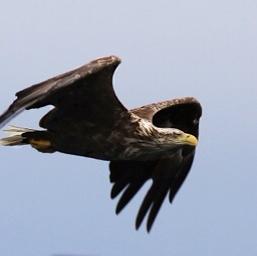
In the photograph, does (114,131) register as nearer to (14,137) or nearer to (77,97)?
(77,97)

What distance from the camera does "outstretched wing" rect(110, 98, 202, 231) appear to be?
14270 mm

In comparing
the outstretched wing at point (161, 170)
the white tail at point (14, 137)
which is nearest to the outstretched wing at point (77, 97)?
the white tail at point (14, 137)

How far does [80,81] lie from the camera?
1179cm

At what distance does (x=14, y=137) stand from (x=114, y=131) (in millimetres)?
1255

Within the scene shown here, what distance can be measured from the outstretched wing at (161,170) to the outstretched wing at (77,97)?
1.77 metres

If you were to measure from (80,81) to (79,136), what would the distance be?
3.19 ft

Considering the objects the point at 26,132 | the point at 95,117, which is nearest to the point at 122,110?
the point at 95,117

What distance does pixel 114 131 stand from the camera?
12.6 m

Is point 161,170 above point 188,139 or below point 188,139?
below

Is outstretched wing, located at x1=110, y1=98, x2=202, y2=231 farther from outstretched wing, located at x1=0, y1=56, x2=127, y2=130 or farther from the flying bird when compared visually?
outstretched wing, located at x1=0, y1=56, x2=127, y2=130

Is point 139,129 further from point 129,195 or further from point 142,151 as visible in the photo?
point 129,195

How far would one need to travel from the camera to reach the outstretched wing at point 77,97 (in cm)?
1140

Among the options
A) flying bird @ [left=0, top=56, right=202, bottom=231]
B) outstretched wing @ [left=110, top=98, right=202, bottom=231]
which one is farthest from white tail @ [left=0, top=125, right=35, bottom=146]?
outstretched wing @ [left=110, top=98, right=202, bottom=231]

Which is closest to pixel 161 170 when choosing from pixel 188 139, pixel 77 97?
pixel 188 139
